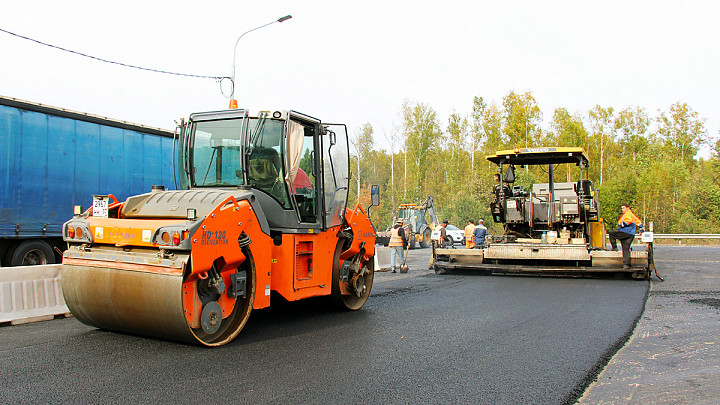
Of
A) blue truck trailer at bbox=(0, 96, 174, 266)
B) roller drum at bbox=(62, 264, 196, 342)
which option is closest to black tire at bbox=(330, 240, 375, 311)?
roller drum at bbox=(62, 264, 196, 342)

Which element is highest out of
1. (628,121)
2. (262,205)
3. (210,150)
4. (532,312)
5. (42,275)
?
(628,121)

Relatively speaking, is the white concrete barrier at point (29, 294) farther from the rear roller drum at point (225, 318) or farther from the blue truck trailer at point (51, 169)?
the blue truck trailer at point (51, 169)

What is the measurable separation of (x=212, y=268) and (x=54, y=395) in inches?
66.7

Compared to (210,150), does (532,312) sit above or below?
below

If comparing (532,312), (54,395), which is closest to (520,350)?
(532,312)

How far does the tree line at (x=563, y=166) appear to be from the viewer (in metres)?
37.5

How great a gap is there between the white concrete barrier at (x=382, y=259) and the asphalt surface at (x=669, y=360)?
755cm

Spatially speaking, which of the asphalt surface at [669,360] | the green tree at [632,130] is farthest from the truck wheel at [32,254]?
the green tree at [632,130]

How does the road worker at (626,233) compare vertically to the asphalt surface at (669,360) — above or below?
above

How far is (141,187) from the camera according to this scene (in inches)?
480

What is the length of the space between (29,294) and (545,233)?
10334 millimetres

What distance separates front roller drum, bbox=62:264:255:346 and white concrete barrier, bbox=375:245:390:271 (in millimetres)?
9885

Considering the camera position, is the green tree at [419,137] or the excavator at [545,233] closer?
the excavator at [545,233]

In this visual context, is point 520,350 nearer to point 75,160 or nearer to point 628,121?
point 75,160
